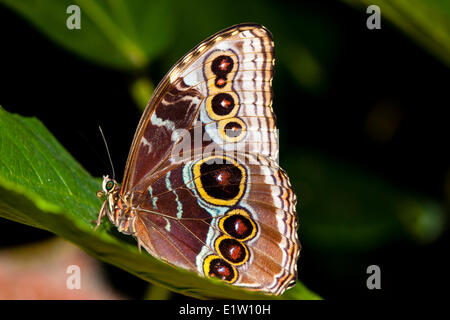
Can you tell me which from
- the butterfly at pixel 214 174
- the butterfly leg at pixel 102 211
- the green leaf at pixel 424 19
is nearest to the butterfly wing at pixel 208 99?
the butterfly at pixel 214 174

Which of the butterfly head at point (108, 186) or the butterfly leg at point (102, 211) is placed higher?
the butterfly head at point (108, 186)

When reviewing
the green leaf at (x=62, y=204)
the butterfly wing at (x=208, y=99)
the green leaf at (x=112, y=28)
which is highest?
the green leaf at (x=112, y=28)

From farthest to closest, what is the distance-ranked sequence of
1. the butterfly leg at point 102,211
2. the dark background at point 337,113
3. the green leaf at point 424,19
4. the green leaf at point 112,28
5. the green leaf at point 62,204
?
the dark background at point 337,113, the green leaf at point 112,28, the butterfly leg at point 102,211, the green leaf at point 424,19, the green leaf at point 62,204

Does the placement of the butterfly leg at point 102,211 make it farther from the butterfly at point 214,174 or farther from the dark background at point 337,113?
the dark background at point 337,113

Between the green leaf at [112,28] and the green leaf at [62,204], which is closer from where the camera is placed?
the green leaf at [62,204]

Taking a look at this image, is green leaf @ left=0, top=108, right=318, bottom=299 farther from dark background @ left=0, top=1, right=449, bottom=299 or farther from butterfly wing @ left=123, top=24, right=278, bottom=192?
dark background @ left=0, top=1, right=449, bottom=299

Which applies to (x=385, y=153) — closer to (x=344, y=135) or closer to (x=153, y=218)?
(x=344, y=135)

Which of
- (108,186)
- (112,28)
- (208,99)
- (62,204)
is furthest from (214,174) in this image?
(112,28)

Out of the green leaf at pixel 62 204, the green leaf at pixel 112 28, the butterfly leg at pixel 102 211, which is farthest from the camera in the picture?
the green leaf at pixel 112 28
